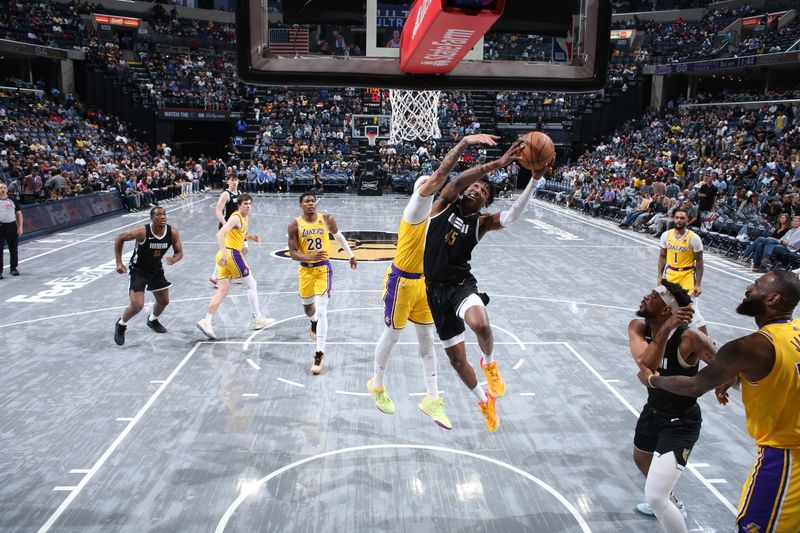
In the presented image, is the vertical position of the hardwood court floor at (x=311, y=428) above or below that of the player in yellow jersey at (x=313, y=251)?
below

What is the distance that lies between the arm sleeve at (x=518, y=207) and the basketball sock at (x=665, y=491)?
6.20 ft

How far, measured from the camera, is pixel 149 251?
8344 millimetres

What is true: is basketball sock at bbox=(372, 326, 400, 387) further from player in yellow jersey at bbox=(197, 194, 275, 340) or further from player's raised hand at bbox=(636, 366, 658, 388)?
player in yellow jersey at bbox=(197, 194, 275, 340)

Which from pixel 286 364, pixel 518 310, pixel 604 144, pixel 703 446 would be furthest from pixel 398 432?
pixel 604 144

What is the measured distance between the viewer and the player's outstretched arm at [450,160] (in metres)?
4.09

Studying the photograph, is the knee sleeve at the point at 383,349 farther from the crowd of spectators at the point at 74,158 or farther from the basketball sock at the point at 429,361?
the crowd of spectators at the point at 74,158

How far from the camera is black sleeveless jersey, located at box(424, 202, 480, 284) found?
488cm

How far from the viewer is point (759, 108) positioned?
27641mm

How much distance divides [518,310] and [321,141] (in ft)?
79.8

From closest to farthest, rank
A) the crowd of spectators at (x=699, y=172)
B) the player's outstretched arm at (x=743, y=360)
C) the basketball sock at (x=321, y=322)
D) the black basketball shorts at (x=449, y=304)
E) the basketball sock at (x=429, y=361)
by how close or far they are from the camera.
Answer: the player's outstretched arm at (x=743, y=360)
the black basketball shorts at (x=449, y=304)
the basketball sock at (x=429, y=361)
the basketball sock at (x=321, y=322)
the crowd of spectators at (x=699, y=172)

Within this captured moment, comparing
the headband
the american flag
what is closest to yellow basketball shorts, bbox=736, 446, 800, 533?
the headband

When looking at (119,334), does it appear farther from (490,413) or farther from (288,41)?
(490,413)

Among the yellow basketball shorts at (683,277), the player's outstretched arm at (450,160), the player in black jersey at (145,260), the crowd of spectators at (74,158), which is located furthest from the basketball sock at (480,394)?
the crowd of spectators at (74,158)

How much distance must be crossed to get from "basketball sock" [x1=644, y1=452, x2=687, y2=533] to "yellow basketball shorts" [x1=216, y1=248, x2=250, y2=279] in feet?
20.3
